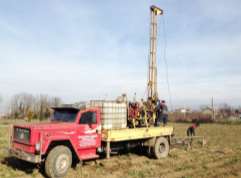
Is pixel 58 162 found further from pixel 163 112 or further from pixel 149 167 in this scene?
pixel 163 112

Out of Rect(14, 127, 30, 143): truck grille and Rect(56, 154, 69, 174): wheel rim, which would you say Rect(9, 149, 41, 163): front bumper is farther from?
Rect(56, 154, 69, 174): wheel rim

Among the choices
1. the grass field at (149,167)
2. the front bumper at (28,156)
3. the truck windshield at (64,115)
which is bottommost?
the grass field at (149,167)

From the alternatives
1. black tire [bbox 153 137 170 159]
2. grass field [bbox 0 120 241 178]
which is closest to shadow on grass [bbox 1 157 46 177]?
grass field [bbox 0 120 241 178]

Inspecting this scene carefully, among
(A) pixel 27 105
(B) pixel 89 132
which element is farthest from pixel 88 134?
(A) pixel 27 105

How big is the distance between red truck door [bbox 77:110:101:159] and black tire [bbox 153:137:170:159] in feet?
10.8

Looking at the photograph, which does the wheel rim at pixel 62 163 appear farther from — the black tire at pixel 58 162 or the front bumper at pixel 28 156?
the front bumper at pixel 28 156

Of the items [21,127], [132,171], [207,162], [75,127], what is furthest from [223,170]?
[21,127]

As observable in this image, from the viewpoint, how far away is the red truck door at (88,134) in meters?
10.1

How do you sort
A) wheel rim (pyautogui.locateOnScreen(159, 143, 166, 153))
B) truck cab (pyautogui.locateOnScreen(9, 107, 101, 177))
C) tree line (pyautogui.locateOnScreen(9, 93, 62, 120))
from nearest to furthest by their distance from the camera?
1. truck cab (pyautogui.locateOnScreen(9, 107, 101, 177))
2. wheel rim (pyautogui.locateOnScreen(159, 143, 166, 153))
3. tree line (pyautogui.locateOnScreen(9, 93, 62, 120))

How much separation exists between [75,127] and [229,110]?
57.6m

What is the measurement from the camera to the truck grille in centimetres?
924

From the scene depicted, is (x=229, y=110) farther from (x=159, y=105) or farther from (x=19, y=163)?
(x=19, y=163)

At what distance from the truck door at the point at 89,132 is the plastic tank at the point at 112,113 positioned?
0.45 m

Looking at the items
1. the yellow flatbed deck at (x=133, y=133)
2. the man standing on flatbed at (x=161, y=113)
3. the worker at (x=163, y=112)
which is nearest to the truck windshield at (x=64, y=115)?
the yellow flatbed deck at (x=133, y=133)
